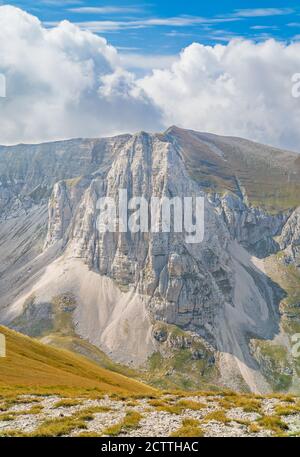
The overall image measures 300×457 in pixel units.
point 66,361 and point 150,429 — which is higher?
point 150,429

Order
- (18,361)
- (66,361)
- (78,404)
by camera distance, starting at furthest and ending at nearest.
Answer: (66,361) < (18,361) < (78,404)

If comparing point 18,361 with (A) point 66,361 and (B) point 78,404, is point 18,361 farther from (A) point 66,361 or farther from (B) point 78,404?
(B) point 78,404
